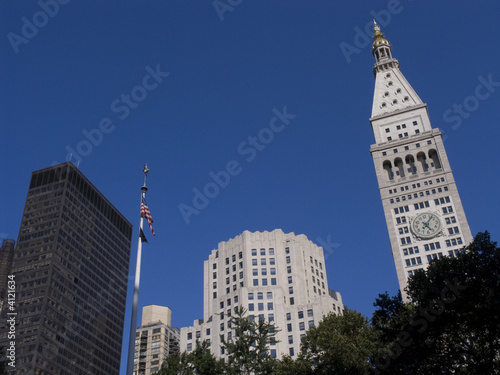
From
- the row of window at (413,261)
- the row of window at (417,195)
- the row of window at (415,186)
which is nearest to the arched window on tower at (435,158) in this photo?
the row of window at (415,186)

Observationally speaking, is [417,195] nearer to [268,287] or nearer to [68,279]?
[268,287]

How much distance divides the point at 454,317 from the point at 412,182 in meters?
80.3

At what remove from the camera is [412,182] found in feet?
382

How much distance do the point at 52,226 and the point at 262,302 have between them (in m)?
→ 71.4

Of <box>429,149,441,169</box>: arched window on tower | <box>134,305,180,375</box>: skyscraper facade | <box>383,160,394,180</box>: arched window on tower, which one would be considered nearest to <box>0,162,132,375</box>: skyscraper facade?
<box>134,305,180,375</box>: skyscraper facade

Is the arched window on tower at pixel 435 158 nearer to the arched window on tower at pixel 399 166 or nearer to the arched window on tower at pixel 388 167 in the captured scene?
the arched window on tower at pixel 399 166

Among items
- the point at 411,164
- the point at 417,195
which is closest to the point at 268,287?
the point at 417,195

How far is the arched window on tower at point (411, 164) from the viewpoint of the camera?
4757 inches

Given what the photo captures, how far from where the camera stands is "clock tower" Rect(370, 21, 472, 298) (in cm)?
10519

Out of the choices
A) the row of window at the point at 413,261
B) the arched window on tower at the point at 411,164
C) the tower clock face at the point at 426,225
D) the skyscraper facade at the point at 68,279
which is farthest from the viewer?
the skyscraper facade at the point at 68,279

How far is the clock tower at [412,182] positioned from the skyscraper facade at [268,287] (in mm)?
22917

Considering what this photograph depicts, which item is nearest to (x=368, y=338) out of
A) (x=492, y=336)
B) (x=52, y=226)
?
(x=492, y=336)

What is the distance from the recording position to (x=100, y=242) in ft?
584

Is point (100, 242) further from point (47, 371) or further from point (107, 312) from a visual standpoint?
point (47, 371)
